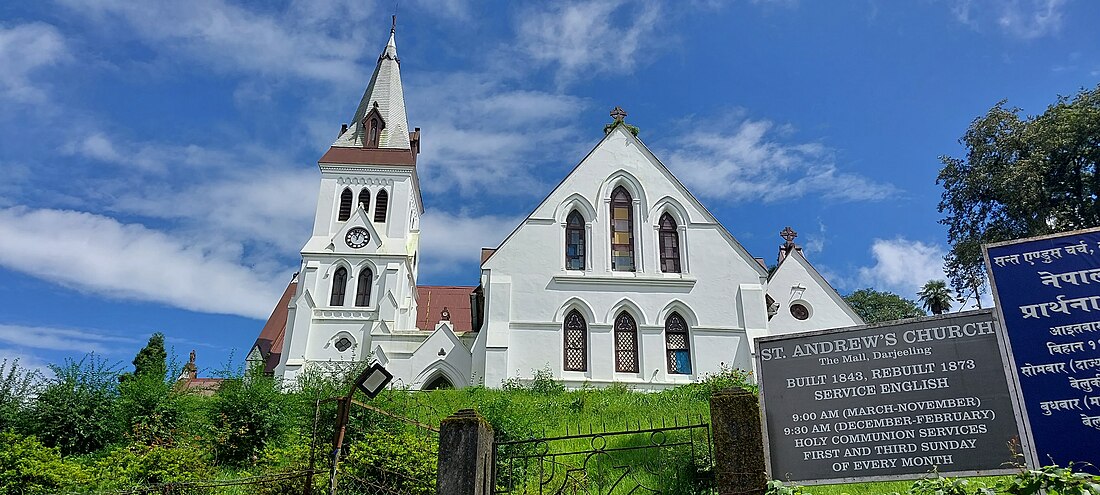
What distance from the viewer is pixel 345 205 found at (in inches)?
1420

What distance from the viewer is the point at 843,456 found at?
22.3 feet

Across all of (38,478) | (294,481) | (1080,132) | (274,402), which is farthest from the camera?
(1080,132)

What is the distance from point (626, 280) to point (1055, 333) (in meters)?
19.0

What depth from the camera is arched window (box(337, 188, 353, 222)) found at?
35.8 m

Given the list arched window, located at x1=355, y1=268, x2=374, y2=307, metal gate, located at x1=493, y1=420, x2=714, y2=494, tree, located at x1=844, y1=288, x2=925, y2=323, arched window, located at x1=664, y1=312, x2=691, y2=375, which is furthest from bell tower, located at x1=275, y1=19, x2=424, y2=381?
tree, located at x1=844, y1=288, x2=925, y2=323

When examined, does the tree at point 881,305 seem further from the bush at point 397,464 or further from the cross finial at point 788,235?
the bush at point 397,464

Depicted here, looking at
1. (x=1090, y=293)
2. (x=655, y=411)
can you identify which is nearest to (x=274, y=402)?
(x=655, y=411)

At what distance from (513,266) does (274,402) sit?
12749 mm

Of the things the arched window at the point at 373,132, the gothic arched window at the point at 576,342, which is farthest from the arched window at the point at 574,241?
the arched window at the point at 373,132

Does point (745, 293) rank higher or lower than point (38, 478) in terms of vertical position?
higher

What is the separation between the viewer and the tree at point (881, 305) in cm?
5622

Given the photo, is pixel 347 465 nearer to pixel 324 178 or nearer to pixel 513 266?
pixel 513 266

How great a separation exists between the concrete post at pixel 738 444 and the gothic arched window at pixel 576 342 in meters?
17.2

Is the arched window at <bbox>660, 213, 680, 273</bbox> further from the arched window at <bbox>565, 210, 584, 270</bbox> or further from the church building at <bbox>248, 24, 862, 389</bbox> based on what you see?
the arched window at <bbox>565, 210, 584, 270</bbox>
